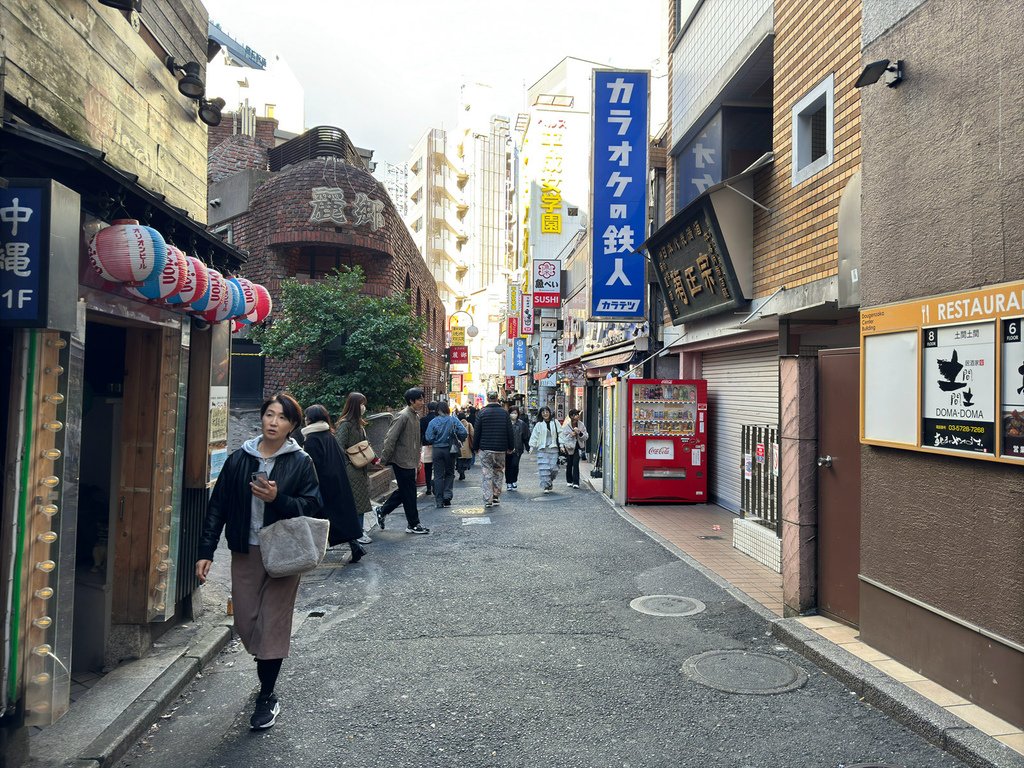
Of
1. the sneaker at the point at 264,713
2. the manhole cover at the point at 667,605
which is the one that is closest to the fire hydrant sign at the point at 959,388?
the manhole cover at the point at 667,605

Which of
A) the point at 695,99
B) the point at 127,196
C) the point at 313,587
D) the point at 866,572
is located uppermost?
the point at 695,99

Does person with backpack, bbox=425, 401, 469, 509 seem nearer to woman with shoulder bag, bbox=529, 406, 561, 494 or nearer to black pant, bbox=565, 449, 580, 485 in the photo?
woman with shoulder bag, bbox=529, 406, 561, 494

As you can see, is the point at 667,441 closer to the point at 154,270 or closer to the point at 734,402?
the point at 734,402

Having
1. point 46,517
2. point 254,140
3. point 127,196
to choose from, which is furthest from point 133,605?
point 254,140

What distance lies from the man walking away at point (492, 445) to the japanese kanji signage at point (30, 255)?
32.9ft

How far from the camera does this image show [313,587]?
7566 millimetres

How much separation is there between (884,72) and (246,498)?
514cm

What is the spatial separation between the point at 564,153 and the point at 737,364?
2699cm

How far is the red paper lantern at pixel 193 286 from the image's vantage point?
495 cm

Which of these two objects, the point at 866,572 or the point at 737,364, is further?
the point at 737,364

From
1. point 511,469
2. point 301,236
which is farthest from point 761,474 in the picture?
point 301,236

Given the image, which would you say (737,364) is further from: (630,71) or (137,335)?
(137,335)

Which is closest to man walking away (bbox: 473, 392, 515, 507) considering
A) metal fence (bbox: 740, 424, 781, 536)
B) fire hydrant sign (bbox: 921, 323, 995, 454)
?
metal fence (bbox: 740, 424, 781, 536)

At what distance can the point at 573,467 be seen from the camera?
16.4 meters
